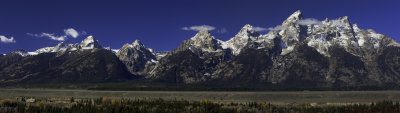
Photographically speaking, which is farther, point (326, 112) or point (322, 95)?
point (322, 95)

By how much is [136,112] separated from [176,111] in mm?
6087

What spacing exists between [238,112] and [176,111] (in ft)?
30.0

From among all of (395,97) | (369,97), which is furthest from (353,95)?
(395,97)

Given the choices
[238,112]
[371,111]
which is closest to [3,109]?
[238,112]

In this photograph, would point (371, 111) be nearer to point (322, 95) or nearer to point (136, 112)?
point (136, 112)

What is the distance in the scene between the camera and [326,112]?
52594 millimetres

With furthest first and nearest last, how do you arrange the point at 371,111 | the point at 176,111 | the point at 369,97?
the point at 369,97 → the point at 371,111 → the point at 176,111

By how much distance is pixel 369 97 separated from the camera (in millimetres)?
104750

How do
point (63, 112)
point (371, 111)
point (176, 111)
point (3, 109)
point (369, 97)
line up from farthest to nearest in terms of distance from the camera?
point (369, 97) < point (371, 111) < point (176, 111) < point (3, 109) < point (63, 112)

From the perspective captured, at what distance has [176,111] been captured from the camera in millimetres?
49969

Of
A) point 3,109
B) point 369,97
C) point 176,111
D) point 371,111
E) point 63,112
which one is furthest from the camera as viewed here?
point 369,97

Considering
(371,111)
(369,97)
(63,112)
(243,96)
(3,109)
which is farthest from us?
(243,96)

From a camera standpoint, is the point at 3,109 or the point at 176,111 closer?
the point at 3,109

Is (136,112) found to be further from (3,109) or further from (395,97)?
(395,97)
